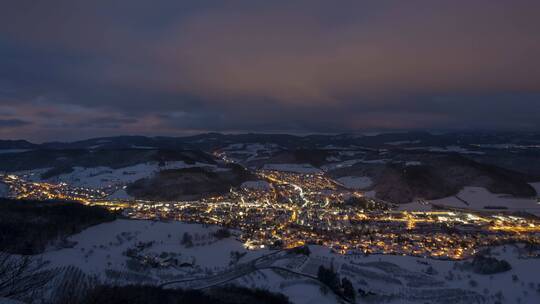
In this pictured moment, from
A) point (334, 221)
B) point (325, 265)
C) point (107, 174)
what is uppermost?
point (107, 174)

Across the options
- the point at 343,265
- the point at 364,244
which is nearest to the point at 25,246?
the point at 343,265

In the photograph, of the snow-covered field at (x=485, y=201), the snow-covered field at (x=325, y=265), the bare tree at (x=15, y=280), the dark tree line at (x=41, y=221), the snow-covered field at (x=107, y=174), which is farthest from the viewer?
the snow-covered field at (x=107, y=174)

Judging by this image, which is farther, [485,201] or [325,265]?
[485,201]

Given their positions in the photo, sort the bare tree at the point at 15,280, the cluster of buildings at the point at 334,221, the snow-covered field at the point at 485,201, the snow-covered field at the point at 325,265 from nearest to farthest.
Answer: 1. the bare tree at the point at 15,280
2. the snow-covered field at the point at 325,265
3. the cluster of buildings at the point at 334,221
4. the snow-covered field at the point at 485,201

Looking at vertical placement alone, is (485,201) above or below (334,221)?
below

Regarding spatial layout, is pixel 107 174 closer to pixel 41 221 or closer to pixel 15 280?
pixel 41 221

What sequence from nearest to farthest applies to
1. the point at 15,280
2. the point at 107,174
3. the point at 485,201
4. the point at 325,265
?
the point at 15,280 < the point at 325,265 < the point at 485,201 < the point at 107,174

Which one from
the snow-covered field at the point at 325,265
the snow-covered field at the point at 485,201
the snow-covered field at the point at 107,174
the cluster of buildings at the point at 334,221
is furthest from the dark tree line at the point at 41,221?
the snow-covered field at the point at 485,201

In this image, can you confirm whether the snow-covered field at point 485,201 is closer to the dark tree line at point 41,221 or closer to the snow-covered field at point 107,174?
the dark tree line at point 41,221

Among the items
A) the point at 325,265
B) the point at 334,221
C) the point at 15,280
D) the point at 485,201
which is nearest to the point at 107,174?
the point at 334,221
